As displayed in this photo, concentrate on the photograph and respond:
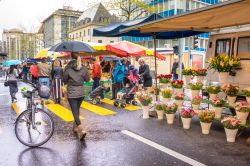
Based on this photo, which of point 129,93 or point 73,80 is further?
point 129,93

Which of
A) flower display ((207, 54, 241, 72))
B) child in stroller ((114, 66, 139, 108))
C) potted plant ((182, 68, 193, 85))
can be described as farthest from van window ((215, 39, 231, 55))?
child in stroller ((114, 66, 139, 108))

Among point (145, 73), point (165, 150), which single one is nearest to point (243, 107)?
point (165, 150)

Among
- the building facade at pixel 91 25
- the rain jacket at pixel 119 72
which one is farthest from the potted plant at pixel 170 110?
the building facade at pixel 91 25

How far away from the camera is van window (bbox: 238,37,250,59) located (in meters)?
8.51

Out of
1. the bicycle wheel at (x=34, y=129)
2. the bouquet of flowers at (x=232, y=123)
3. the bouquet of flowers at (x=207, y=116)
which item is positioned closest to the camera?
the bicycle wheel at (x=34, y=129)

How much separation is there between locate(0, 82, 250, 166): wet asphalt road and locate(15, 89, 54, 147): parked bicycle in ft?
0.61

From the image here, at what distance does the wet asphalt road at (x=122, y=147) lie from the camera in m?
5.41

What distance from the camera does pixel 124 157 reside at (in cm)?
561

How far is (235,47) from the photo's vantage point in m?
8.91

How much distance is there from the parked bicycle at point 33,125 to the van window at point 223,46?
19.7 feet

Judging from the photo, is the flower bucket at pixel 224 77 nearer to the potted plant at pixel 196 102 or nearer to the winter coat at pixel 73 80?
the potted plant at pixel 196 102

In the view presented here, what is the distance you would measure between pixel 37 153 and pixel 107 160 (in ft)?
5.03

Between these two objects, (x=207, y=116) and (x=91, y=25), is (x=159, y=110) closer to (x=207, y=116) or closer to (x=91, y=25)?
(x=207, y=116)

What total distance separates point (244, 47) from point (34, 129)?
642 centimetres
